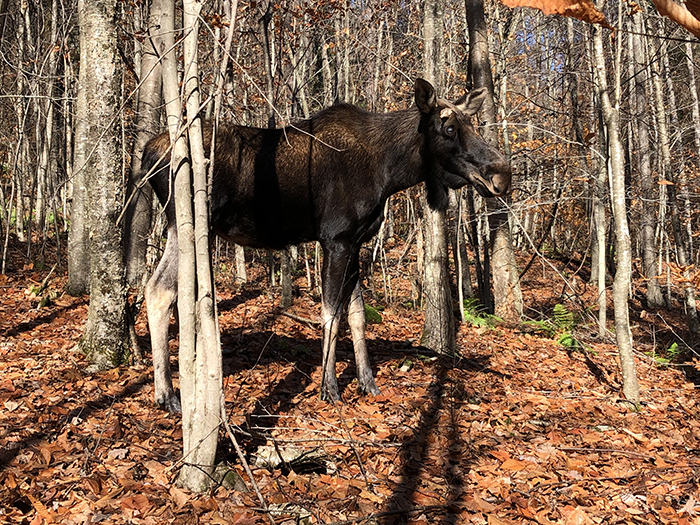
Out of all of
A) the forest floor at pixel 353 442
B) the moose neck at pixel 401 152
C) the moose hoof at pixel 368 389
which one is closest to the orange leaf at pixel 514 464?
the forest floor at pixel 353 442

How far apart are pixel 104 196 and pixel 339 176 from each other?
2575 millimetres

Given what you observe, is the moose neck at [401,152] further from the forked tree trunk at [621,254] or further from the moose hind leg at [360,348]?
the forked tree trunk at [621,254]

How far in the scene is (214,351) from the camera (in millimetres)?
3592

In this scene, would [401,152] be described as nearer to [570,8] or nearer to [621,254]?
[621,254]

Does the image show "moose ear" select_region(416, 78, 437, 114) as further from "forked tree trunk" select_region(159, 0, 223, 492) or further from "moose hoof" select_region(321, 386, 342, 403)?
"moose hoof" select_region(321, 386, 342, 403)

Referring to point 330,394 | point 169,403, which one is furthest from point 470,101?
point 169,403

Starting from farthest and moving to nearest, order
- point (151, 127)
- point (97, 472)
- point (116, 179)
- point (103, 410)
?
1. point (151, 127)
2. point (116, 179)
3. point (103, 410)
4. point (97, 472)

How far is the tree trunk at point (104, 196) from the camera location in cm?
601

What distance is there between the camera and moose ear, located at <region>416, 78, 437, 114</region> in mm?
5926

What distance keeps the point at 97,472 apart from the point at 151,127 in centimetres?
596

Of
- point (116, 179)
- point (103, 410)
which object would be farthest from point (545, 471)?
point (116, 179)

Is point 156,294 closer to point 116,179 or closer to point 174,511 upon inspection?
point 116,179

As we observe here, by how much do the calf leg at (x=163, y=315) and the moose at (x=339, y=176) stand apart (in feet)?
2.02

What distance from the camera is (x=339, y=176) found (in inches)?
237
